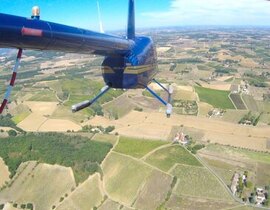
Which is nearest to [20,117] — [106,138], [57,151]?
[57,151]

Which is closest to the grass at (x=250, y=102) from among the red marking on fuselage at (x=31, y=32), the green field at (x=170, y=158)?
the green field at (x=170, y=158)

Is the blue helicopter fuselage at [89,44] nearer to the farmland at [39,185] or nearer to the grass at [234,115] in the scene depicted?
the farmland at [39,185]

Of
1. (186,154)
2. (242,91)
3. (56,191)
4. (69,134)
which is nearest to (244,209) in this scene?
(186,154)

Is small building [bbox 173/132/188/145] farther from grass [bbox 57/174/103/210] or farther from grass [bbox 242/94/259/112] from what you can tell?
grass [bbox 242/94/259/112]

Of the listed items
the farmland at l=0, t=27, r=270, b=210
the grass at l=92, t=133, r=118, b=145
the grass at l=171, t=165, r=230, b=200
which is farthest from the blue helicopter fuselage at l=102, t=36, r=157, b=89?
the grass at l=92, t=133, r=118, b=145

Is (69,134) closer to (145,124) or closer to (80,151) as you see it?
(80,151)

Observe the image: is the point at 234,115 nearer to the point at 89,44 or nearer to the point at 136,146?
the point at 136,146
